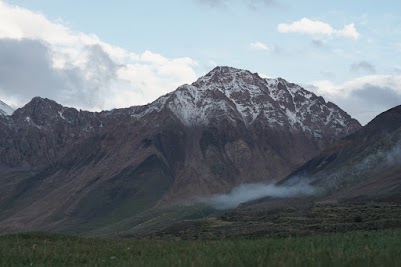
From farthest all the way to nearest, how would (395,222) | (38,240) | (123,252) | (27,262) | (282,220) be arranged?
(282,220) → (395,222) → (38,240) → (123,252) → (27,262)

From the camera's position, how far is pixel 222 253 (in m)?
20.3

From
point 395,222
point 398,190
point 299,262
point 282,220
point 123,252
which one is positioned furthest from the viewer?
point 398,190

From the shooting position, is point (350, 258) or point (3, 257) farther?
point (3, 257)

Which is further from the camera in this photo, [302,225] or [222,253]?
[302,225]

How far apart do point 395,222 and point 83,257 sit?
169 feet

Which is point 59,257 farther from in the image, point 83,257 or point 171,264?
point 171,264

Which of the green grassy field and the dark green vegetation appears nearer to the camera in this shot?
the green grassy field

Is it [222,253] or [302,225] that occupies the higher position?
[222,253]

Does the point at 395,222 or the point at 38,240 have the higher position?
the point at 38,240

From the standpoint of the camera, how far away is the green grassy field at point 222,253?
48.2 feet

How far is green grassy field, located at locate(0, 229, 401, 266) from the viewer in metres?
14.7

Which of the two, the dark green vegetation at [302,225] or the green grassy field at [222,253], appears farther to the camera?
the dark green vegetation at [302,225]

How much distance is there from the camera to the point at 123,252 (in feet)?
95.7

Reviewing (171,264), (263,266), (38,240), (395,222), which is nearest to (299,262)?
(263,266)
